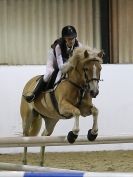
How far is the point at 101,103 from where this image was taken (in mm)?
7430

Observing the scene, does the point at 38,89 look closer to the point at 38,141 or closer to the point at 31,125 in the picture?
the point at 31,125

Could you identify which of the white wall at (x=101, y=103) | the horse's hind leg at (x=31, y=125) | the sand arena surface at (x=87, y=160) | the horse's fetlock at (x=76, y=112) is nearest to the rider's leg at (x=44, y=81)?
the horse's hind leg at (x=31, y=125)

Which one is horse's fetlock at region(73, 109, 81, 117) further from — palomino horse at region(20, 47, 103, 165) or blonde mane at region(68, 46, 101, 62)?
blonde mane at region(68, 46, 101, 62)

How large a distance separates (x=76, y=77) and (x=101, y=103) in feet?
10.1

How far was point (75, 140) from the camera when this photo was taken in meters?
3.92

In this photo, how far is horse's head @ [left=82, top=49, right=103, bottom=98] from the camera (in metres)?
3.97

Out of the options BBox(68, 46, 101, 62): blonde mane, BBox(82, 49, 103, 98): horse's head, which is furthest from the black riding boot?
BBox(82, 49, 103, 98): horse's head

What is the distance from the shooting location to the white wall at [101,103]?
724cm

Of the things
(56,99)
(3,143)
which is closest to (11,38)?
(56,99)

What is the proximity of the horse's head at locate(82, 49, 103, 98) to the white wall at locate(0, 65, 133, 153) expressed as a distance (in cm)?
322

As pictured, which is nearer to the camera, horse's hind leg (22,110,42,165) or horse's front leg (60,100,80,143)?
horse's front leg (60,100,80,143)

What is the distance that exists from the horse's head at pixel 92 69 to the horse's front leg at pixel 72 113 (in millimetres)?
210

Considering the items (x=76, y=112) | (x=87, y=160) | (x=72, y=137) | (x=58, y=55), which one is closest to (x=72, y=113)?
(x=76, y=112)

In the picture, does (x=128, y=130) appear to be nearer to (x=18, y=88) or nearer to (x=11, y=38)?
(x=18, y=88)
